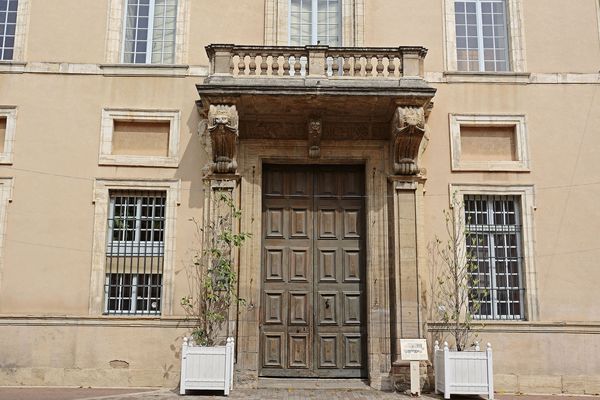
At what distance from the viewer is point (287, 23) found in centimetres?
1180

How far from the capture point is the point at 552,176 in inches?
438

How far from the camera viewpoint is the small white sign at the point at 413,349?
970 cm

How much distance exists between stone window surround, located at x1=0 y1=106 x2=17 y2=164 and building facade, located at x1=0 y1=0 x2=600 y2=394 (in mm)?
38

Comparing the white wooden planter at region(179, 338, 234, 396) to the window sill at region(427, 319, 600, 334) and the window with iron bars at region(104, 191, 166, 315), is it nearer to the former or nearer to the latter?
the window with iron bars at region(104, 191, 166, 315)

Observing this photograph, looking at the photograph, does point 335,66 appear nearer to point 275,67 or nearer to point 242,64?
point 275,67

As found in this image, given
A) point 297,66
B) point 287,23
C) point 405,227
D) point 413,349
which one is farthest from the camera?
point 287,23

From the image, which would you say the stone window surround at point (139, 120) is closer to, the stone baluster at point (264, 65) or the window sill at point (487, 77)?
the stone baluster at point (264, 65)

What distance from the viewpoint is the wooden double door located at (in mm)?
10828

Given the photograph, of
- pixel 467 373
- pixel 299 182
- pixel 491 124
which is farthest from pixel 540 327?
pixel 299 182

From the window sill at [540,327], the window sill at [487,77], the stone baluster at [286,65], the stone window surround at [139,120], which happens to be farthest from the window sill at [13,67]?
the window sill at [540,327]

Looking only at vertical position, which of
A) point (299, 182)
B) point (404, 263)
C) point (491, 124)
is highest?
point (491, 124)

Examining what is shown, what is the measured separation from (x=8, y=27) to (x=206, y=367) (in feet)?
24.5

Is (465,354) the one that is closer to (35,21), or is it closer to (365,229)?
(365,229)

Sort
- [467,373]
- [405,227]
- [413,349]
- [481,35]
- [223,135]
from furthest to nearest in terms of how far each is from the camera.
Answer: [481,35] → [405,227] → [223,135] → [413,349] → [467,373]
